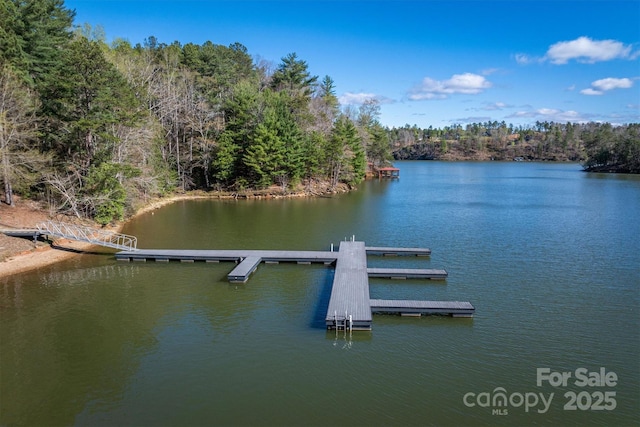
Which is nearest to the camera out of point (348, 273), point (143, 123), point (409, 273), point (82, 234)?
point (348, 273)

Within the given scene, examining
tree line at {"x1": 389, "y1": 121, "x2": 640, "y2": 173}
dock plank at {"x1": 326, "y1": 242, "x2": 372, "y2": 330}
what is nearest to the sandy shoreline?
dock plank at {"x1": 326, "y1": 242, "x2": 372, "y2": 330}

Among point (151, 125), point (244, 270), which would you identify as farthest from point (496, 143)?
point (244, 270)

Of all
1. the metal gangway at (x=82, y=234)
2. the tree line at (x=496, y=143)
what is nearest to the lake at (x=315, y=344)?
the metal gangway at (x=82, y=234)

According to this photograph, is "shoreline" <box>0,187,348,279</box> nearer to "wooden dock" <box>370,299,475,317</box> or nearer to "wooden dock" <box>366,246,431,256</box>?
"wooden dock" <box>366,246,431,256</box>

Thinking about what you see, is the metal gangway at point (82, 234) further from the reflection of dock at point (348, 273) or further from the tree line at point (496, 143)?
the tree line at point (496, 143)

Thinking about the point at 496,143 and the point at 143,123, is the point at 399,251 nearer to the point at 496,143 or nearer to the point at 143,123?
the point at 143,123

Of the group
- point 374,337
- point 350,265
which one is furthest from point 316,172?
point 374,337
